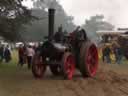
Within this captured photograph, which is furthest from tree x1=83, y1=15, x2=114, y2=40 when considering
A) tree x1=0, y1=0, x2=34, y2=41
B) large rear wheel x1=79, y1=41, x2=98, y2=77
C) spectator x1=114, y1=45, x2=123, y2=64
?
large rear wheel x1=79, y1=41, x2=98, y2=77

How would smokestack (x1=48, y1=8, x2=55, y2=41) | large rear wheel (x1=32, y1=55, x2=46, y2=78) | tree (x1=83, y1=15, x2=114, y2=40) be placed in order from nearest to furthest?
smokestack (x1=48, y1=8, x2=55, y2=41) → large rear wheel (x1=32, y1=55, x2=46, y2=78) → tree (x1=83, y1=15, x2=114, y2=40)

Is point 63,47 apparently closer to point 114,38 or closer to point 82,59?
point 82,59

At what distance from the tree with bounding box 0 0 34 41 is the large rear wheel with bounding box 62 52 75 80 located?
734cm

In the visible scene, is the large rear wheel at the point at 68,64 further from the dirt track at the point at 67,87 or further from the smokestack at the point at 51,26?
the smokestack at the point at 51,26

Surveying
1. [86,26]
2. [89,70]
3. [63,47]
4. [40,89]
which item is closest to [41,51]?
[63,47]

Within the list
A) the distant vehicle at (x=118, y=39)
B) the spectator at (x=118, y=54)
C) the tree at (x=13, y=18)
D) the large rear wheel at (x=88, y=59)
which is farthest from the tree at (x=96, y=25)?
the large rear wheel at (x=88, y=59)

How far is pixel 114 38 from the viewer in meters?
32.3

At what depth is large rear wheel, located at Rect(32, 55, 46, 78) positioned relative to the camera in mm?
14703

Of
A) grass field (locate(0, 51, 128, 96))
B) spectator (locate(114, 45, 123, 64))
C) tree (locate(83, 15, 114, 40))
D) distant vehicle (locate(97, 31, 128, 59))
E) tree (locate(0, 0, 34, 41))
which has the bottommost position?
tree (locate(83, 15, 114, 40))

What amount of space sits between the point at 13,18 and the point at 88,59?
24.7ft

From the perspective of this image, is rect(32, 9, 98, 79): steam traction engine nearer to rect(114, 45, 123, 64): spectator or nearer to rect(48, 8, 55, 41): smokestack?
rect(48, 8, 55, 41): smokestack

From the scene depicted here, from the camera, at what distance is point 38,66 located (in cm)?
1487

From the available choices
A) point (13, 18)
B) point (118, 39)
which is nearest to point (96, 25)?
point (118, 39)

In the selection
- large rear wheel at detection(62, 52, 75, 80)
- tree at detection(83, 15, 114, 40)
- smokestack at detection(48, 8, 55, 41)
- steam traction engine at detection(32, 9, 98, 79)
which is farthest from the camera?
tree at detection(83, 15, 114, 40)
